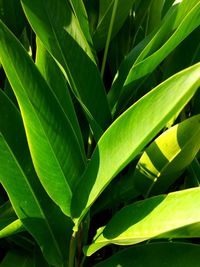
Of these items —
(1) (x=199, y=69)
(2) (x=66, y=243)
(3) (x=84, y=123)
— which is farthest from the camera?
(3) (x=84, y=123)

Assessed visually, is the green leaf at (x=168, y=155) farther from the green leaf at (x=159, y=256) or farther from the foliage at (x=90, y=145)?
the green leaf at (x=159, y=256)

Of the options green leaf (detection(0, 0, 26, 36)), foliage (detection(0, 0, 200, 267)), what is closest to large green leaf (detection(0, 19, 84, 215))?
foliage (detection(0, 0, 200, 267))

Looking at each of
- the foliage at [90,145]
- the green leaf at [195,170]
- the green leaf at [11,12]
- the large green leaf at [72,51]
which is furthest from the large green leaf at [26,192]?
the green leaf at [11,12]

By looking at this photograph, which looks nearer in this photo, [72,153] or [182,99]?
[182,99]

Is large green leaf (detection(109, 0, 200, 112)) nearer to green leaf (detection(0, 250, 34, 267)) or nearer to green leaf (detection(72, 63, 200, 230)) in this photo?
green leaf (detection(72, 63, 200, 230))

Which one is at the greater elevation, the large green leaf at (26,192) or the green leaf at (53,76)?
the green leaf at (53,76)

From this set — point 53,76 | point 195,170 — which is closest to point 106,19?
point 53,76

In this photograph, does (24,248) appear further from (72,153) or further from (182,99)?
(182,99)

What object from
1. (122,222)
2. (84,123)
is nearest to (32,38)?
(84,123)
